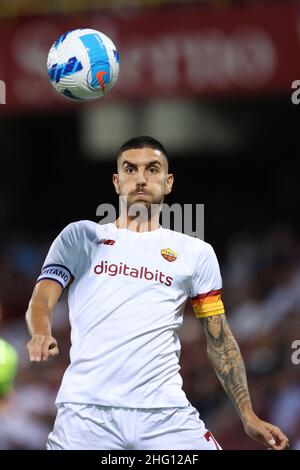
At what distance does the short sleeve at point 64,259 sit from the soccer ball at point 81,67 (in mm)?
875

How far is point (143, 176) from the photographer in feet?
16.8

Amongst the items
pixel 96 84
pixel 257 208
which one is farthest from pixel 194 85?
pixel 96 84

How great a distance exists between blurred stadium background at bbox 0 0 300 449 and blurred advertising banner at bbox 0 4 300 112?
0.02m

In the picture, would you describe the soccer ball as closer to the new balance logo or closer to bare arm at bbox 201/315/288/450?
the new balance logo

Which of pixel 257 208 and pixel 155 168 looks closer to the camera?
pixel 155 168

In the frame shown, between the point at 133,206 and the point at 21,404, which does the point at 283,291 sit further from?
the point at 133,206

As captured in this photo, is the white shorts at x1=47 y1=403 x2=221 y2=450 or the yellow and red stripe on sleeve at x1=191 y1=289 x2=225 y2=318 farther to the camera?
the yellow and red stripe on sleeve at x1=191 y1=289 x2=225 y2=318

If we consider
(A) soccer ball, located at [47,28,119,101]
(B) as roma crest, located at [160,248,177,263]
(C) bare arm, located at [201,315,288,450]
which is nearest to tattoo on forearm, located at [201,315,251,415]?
(C) bare arm, located at [201,315,288,450]

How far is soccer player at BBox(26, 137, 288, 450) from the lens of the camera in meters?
4.82

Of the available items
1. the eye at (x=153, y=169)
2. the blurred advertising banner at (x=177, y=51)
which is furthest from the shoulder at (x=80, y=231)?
the blurred advertising banner at (x=177, y=51)

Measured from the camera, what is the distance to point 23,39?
13.3m

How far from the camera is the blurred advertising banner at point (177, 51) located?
12.2 meters

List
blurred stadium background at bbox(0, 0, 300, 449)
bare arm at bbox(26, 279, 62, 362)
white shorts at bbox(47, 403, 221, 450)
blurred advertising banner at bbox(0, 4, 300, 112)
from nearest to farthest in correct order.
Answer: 1. bare arm at bbox(26, 279, 62, 362)
2. white shorts at bbox(47, 403, 221, 450)
3. blurred stadium background at bbox(0, 0, 300, 449)
4. blurred advertising banner at bbox(0, 4, 300, 112)

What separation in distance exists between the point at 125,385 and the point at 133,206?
35.1 inches
